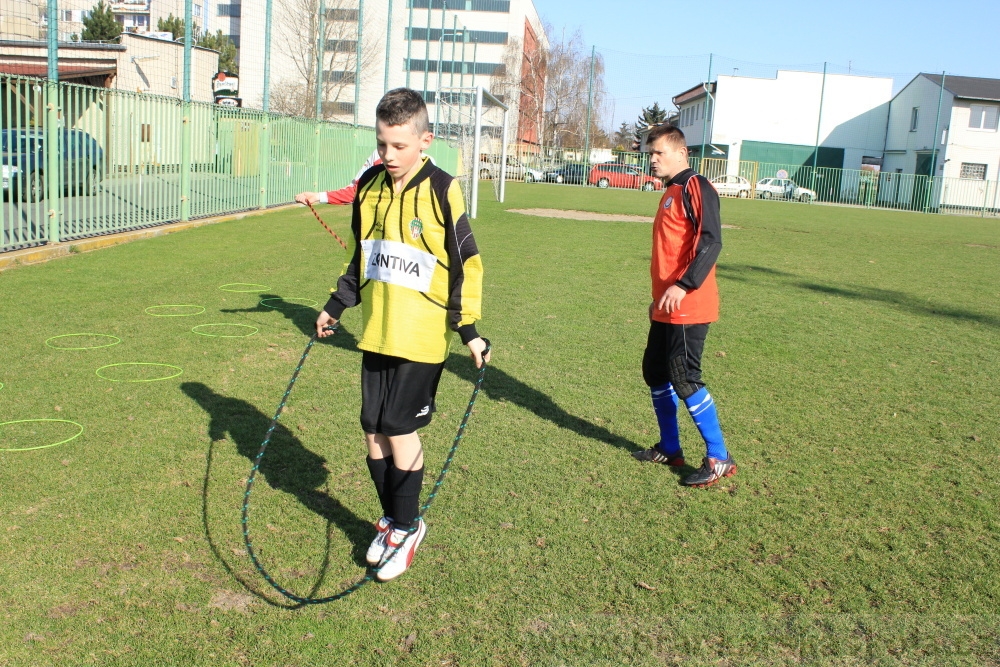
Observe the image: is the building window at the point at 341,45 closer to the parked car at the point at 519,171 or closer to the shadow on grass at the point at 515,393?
the parked car at the point at 519,171

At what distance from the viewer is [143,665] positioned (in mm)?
2941

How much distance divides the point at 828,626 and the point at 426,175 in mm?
2436

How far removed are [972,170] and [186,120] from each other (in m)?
50.0

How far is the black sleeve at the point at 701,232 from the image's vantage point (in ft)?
15.0

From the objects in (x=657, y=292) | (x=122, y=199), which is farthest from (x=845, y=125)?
(x=657, y=292)

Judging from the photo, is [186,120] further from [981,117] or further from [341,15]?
[981,117]

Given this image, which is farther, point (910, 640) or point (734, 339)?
point (734, 339)

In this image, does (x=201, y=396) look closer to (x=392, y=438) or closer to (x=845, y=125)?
(x=392, y=438)

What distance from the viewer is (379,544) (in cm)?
369

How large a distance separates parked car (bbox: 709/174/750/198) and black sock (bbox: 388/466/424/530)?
46490 mm

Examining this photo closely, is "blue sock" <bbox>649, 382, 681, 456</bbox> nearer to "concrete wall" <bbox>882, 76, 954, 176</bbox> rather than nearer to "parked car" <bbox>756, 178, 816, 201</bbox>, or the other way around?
"parked car" <bbox>756, 178, 816, 201</bbox>

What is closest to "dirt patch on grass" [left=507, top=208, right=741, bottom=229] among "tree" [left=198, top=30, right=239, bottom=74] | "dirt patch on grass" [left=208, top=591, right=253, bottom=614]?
"dirt patch on grass" [left=208, top=591, right=253, bottom=614]

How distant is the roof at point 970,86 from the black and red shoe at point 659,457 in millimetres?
54129

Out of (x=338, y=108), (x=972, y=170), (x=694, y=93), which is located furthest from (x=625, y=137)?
(x=338, y=108)
